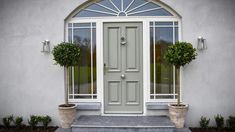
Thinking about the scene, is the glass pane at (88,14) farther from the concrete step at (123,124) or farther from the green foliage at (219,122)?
the green foliage at (219,122)

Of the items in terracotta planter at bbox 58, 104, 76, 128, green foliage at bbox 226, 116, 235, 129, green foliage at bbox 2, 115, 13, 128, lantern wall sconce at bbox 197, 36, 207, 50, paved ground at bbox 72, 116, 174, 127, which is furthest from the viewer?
green foliage at bbox 2, 115, 13, 128

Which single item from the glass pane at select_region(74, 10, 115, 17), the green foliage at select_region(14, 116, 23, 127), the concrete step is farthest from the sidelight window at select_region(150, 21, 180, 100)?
the green foliage at select_region(14, 116, 23, 127)

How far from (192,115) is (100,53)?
8.93 feet

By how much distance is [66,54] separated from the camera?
20.0 feet

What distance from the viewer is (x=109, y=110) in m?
6.86

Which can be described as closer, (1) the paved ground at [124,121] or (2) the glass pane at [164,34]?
(1) the paved ground at [124,121]

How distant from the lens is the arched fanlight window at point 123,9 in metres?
6.81

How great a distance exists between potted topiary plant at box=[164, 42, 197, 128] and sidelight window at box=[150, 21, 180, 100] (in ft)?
1.98

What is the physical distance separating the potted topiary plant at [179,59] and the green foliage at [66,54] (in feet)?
6.89

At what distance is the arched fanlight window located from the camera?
6.81m

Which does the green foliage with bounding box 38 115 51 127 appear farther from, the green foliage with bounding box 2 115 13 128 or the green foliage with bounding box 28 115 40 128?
the green foliage with bounding box 2 115 13 128

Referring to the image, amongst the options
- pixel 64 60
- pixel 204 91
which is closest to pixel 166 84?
pixel 204 91

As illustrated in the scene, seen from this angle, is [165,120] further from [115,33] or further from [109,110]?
[115,33]

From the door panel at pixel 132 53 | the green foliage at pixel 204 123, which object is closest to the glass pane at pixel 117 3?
the door panel at pixel 132 53
